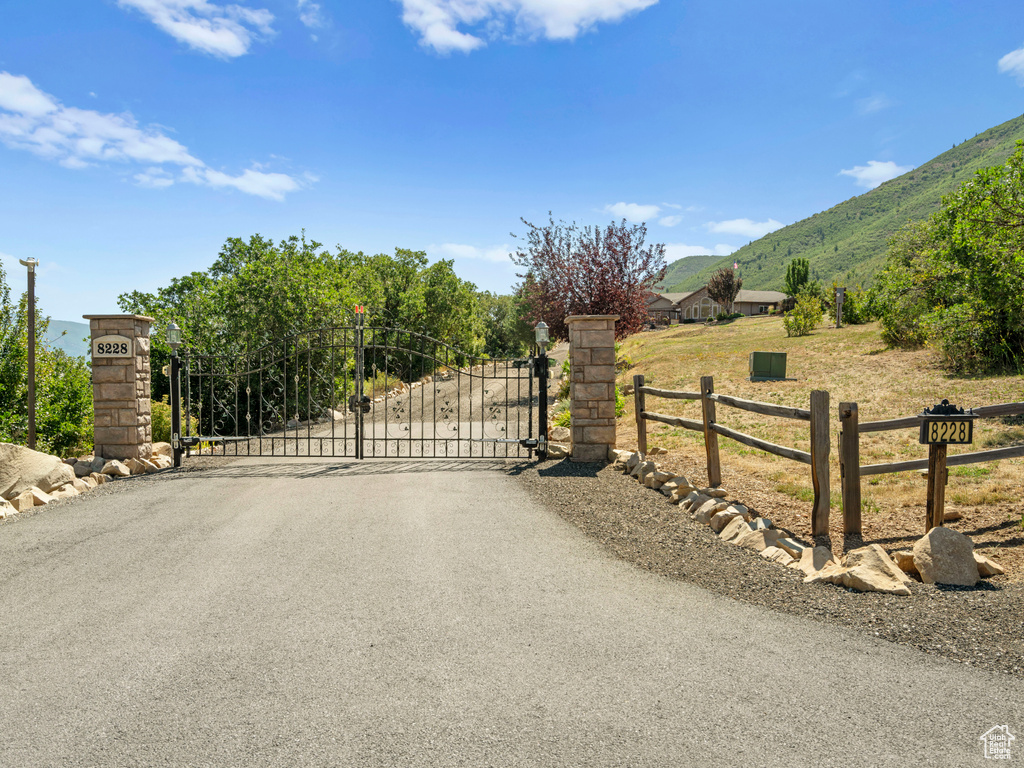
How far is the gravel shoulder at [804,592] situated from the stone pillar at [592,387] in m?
2.17

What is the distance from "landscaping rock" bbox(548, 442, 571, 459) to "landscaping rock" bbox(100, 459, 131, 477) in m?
7.05

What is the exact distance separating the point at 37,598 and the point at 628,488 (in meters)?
6.48

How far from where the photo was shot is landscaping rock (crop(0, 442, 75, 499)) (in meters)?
7.84

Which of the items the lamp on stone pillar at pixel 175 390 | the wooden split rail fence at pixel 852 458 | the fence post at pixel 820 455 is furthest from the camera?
the lamp on stone pillar at pixel 175 390

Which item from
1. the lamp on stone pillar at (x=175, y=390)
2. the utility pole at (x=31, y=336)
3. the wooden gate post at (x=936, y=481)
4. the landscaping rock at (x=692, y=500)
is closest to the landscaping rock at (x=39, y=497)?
the lamp on stone pillar at (x=175, y=390)

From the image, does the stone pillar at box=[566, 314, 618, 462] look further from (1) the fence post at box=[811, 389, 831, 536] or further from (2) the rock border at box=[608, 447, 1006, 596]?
(1) the fence post at box=[811, 389, 831, 536]

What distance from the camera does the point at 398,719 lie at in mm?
2992

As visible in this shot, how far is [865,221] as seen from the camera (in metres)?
133

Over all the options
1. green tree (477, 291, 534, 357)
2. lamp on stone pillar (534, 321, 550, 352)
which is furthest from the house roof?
lamp on stone pillar (534, 321, 550, 352)

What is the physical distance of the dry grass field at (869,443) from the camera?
625cm

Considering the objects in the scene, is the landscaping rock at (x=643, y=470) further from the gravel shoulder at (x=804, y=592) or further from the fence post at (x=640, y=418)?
the fence post at (x=640, y=418)

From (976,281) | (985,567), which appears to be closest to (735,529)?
(985,567)

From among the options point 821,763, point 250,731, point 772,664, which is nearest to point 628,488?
point 772,664

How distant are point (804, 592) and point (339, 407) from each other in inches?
581
